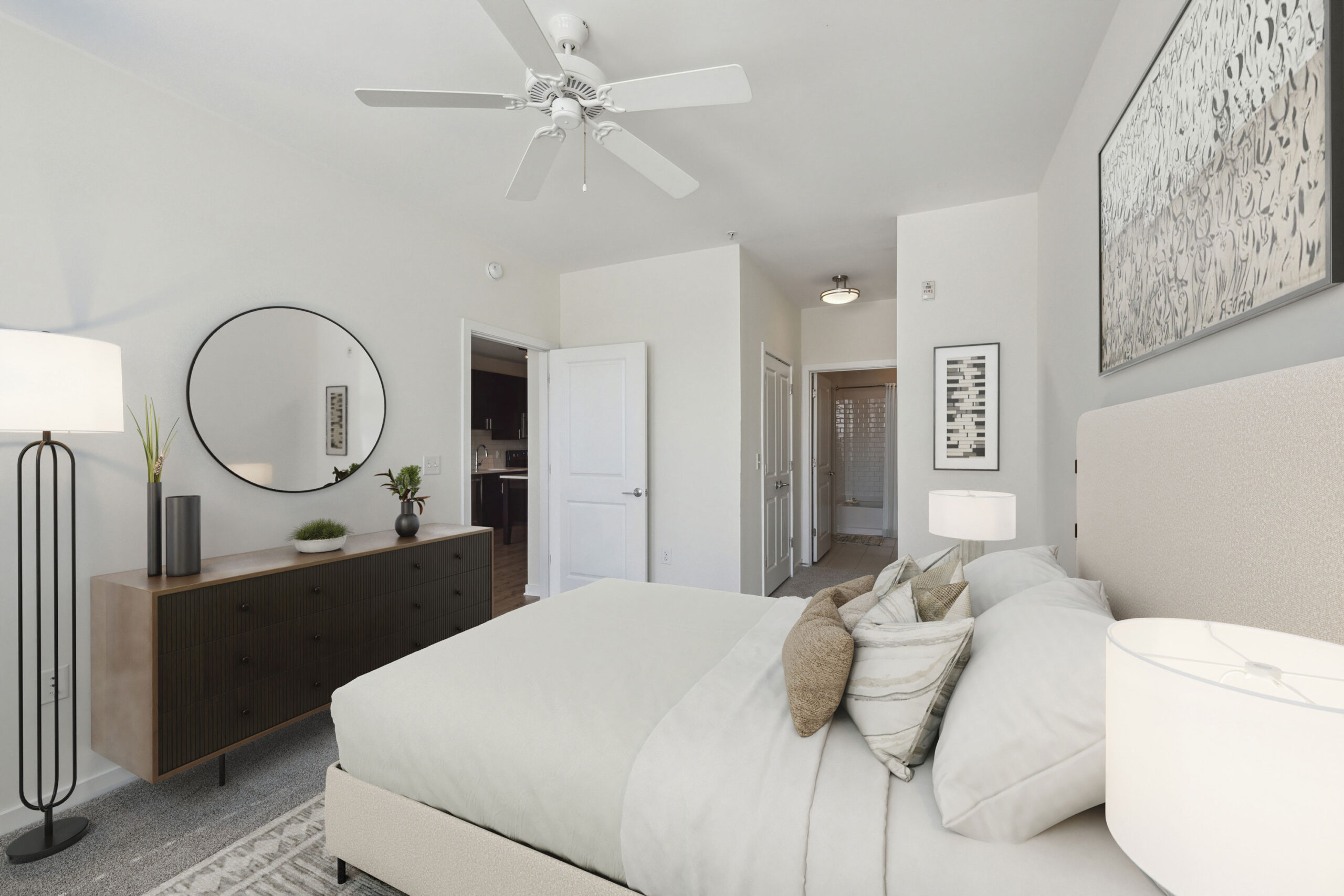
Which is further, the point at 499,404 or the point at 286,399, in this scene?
the point at 499,404

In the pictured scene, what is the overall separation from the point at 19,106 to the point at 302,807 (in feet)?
8.35

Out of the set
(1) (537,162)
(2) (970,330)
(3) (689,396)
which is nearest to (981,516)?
(2) (970,330)

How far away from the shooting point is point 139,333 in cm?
221

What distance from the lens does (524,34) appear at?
1.50m

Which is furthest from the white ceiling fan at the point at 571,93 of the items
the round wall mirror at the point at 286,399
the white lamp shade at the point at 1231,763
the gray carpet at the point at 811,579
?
the gray carpet at the point at 811,579

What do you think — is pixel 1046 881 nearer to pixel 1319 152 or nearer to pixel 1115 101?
pixel 1319 152

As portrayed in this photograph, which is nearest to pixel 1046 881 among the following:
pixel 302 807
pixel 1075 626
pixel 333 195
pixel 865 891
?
pixel 865 891

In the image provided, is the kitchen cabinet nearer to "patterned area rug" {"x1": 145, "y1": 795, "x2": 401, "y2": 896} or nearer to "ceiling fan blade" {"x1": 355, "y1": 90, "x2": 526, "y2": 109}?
"ceiling fan blade" {"x1": 355, "y1": 90, "x2": 526, "y2": 109}

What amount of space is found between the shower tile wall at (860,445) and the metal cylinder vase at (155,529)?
6.71 metres

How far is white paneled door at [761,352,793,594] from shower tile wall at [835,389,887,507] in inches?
92.1

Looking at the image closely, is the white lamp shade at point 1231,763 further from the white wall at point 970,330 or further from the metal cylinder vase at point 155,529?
the white wall at point 970,330

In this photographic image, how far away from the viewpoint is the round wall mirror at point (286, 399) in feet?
8.01

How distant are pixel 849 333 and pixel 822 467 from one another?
5.06 ft

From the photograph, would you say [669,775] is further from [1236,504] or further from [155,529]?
[155,529]
